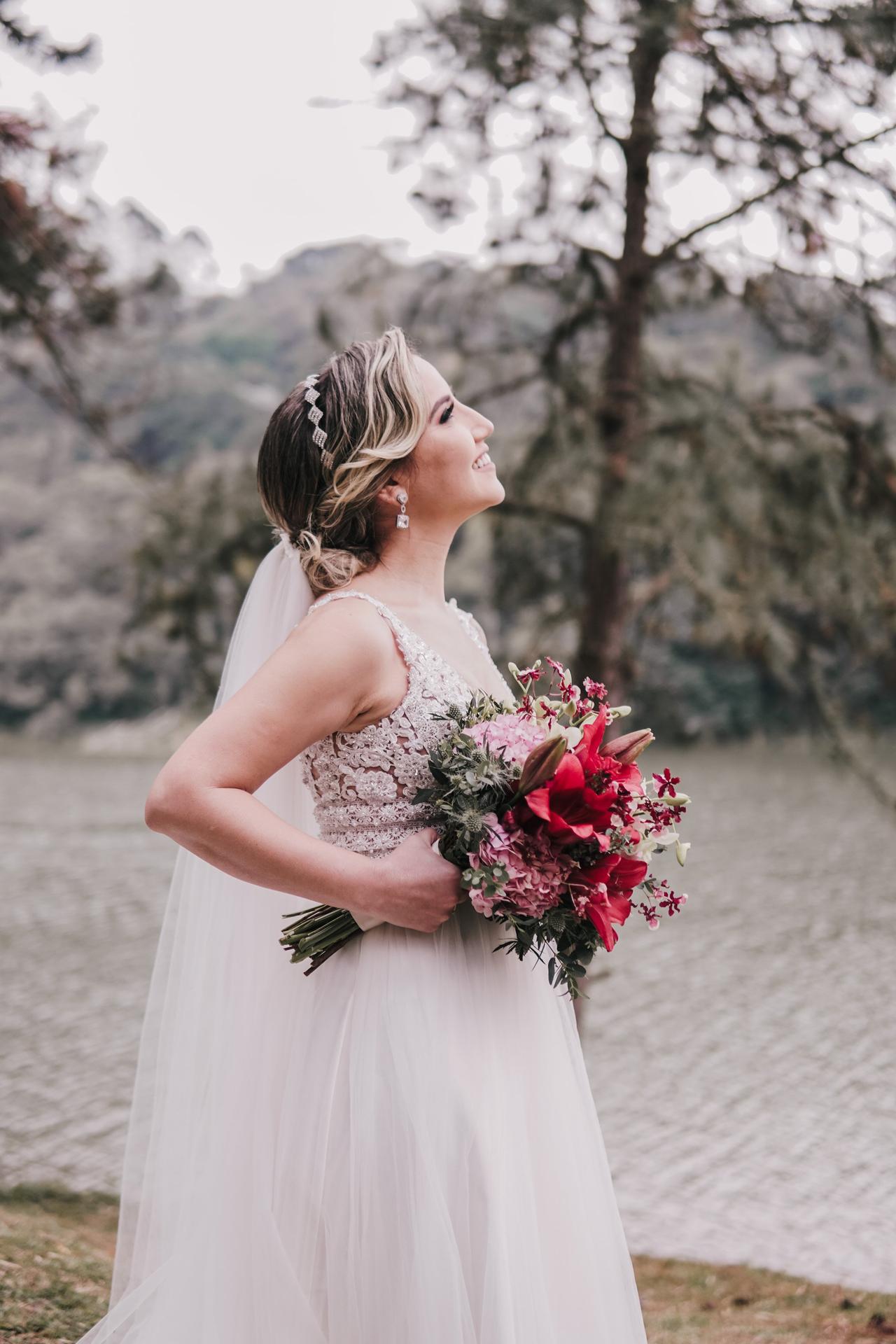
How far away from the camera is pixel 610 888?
212 centimetres

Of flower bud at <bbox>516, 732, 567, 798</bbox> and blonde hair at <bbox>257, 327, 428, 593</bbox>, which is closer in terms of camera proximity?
flower bud at <bbox>516, 732, 567, 798</bbox>

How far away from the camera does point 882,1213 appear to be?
568 cm

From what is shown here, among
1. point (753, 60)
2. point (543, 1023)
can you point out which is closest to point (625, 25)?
point (753, 60)

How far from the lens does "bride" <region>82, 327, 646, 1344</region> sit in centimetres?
201

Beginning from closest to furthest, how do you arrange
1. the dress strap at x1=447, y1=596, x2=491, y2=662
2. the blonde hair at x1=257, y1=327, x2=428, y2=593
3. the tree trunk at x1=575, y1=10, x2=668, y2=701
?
the blonde hair at x1=257, y1=327, x2=428, y2=593 < the dress strap at x1=447, y1=596, x2=491, y2=662 < the tree trunk at x1=575, y1=10, x2=668, y2=701

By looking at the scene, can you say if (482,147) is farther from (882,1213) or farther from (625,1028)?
(625,1028)

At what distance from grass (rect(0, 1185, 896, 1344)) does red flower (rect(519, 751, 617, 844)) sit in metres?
2.03

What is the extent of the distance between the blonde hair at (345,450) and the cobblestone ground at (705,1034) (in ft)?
9.35

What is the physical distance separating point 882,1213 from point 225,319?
5638cm

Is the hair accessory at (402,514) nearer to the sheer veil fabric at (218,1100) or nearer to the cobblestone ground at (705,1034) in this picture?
the sheer veil fabric at (218,1100)

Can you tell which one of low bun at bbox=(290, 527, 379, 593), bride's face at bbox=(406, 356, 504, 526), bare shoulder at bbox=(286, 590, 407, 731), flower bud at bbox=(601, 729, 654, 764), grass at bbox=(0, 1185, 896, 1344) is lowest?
grass at bbox=(0, 1185, 896, 1344)

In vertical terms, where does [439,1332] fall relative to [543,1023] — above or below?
below

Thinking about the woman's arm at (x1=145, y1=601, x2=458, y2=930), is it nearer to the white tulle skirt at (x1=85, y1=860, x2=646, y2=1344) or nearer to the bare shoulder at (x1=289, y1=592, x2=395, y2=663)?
the bare shoulder at (x1=289, y1=592, x2=395, y2=663)

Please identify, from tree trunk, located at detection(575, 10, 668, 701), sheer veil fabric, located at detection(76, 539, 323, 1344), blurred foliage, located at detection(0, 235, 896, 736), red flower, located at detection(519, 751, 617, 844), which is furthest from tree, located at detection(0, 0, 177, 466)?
red flower, located at detection(519, 751, 617, 844)
